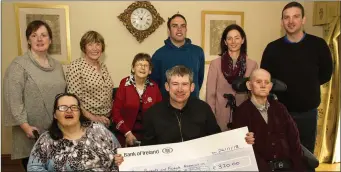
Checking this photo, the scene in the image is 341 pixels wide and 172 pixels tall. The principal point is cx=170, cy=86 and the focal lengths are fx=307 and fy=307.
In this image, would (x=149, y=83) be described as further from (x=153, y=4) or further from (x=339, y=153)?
(x=339, y=153)

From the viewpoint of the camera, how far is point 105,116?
8.86 ft

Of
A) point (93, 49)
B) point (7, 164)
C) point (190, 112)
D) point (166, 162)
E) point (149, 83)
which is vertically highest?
point (93, 49)

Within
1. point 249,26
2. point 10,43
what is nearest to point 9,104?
point 10,43

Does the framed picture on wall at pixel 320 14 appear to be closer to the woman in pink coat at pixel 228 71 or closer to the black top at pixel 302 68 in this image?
the black top at pixel 302 68

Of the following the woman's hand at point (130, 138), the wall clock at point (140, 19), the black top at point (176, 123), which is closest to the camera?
the black top at point (176, 123)

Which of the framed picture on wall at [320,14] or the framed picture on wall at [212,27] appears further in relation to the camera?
the framed picture on wall at [212,27]

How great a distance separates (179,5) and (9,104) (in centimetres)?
266

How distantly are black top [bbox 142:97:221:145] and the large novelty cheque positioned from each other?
0.23m

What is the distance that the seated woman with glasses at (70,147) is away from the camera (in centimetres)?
192

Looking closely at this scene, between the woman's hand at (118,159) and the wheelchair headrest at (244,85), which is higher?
the wheelchair headrest at (244,85)

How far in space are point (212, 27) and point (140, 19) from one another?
3.40ft

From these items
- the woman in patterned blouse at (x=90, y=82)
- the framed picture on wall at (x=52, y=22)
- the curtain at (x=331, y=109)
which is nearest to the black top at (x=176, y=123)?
the woman in patterned blouse at (x=90, y=82)

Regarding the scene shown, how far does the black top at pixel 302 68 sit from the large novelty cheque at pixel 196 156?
89 centimetres

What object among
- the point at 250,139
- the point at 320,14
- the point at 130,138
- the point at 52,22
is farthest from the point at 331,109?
the point at 52,22
